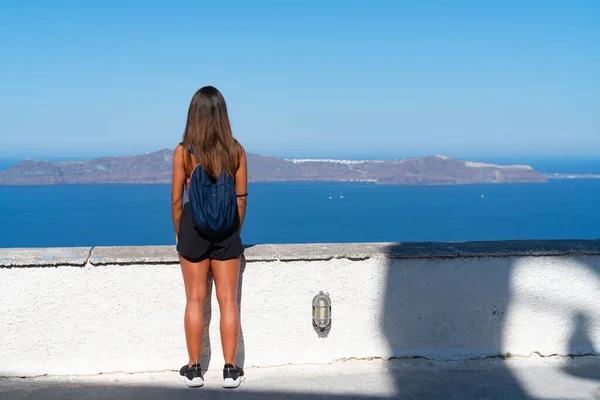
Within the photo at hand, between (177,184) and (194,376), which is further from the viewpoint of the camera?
(194,376)

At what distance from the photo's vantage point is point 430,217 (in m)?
A: 104

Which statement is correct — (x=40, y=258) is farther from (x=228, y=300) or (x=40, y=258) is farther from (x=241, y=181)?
(x=241, y=181)

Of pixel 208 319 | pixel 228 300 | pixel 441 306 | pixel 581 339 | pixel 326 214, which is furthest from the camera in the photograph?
pixel 326 214

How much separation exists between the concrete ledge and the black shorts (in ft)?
1.94

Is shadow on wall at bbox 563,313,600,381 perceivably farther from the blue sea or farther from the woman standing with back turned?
the blue sea

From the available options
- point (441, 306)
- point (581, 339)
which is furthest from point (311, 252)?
point (581, 339)

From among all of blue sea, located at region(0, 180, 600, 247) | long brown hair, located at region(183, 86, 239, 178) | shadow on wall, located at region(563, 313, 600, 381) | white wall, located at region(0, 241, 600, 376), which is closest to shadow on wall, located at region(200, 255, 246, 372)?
white wall, located at region(0, 241, 600, 376)

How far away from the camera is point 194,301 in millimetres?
3258

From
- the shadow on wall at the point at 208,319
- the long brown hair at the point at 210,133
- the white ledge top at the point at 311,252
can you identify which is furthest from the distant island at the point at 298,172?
the long brown hair at the point at 210,133

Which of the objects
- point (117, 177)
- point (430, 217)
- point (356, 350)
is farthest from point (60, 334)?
point (117, 177)

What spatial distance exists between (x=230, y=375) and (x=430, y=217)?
102738 millimetres

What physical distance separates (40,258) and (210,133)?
3.78ft

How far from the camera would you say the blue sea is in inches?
3374

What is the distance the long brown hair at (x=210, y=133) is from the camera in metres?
3.03
